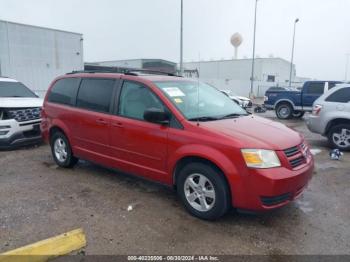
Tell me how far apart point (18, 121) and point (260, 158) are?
588cm

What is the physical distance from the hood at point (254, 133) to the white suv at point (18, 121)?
16.7 ft

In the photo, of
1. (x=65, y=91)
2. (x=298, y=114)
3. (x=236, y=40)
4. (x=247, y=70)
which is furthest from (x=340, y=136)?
(x=236, y=40)

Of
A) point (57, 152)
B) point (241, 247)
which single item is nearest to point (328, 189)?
point (241, 247)

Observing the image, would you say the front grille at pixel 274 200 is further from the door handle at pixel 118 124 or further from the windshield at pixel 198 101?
the door handle at pixel 118 124

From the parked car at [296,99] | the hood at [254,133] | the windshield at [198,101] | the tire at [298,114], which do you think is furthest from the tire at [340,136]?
the tire at [298,114]

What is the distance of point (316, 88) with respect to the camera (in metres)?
13.5

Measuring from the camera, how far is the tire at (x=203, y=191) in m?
3.47

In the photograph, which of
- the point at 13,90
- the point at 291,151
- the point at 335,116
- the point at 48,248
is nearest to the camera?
the point at 48,248

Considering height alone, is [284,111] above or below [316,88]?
below

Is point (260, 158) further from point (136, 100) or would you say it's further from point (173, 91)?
point (136, 100)

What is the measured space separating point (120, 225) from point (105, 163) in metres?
1.49

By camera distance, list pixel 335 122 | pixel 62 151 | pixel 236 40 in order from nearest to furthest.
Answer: pixel 62 151 < pixel 335 122 < pixel 236 40

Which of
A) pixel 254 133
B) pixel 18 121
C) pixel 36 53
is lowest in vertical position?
pixel 18 121

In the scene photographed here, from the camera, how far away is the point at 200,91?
4672mm
